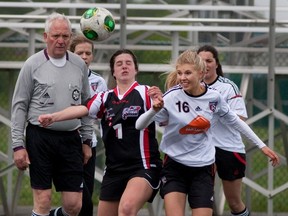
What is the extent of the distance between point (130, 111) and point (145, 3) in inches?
151

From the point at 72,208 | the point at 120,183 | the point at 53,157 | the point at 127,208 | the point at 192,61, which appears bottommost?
the point at 72,208

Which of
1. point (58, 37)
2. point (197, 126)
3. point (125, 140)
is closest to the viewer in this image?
point (197, 126)

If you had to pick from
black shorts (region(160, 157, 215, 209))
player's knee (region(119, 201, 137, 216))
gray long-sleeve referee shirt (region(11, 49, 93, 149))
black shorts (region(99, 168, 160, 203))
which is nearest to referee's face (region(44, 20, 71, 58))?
gray long-sleeve referee shirt (region(11, 49, 93, 149))

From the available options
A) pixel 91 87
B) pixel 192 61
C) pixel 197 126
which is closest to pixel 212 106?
pixel 197 126

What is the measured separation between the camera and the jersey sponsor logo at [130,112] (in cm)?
891

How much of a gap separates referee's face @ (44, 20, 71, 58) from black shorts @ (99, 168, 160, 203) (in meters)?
1.08

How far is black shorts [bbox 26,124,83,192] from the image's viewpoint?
9134 millimetres

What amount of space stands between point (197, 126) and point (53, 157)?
124 cm

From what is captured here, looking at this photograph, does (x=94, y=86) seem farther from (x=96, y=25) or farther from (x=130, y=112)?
(x=130, y=112)

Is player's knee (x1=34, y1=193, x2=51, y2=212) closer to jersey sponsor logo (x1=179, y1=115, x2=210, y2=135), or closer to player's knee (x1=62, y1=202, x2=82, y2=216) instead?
player's knee (x1=62, y1=202, x2=82, y2=216)

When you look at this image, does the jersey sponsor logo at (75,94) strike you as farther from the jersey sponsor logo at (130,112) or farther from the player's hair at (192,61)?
the player's hair at (192,61)

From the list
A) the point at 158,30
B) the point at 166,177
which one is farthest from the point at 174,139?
the point at 158,30

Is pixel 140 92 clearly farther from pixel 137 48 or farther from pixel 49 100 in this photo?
pixel 137 48

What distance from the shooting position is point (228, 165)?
1034cm
